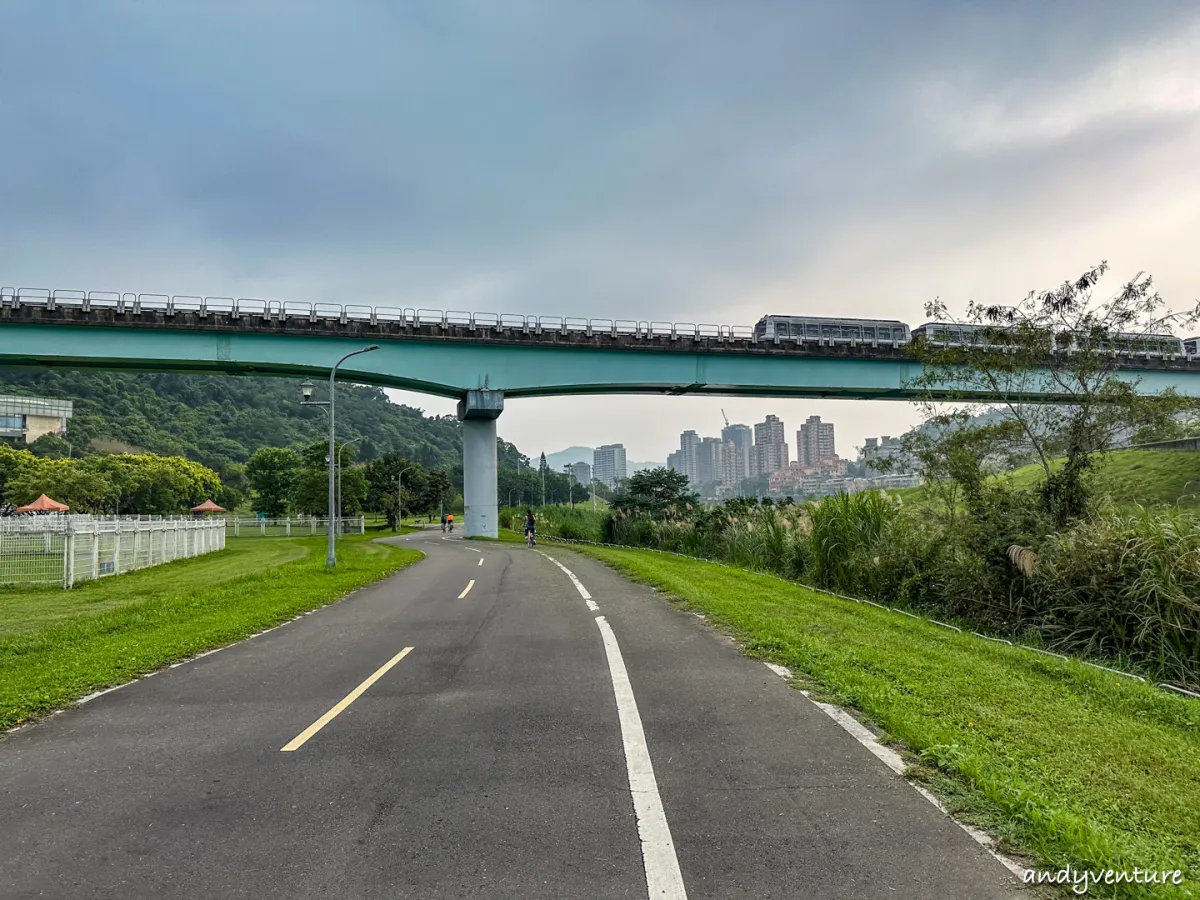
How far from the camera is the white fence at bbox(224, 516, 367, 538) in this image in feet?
199

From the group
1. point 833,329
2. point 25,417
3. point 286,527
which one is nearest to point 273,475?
point 286,527

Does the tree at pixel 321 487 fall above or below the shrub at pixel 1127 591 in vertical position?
above

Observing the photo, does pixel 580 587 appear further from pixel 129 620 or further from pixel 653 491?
pixel 653 491

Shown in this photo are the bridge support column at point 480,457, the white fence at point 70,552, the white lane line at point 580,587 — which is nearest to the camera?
the white lane line at point 580,587

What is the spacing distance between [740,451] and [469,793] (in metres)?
96.0

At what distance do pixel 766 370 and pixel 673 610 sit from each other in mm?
28943

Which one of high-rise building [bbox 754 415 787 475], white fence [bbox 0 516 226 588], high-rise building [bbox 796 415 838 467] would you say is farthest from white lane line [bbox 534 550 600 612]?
high-rise building [bbox 754 415 787 475]

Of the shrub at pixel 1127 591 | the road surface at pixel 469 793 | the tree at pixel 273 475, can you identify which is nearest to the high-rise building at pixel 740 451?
the tree at pixel 273 475

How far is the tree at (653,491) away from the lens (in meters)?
36.6

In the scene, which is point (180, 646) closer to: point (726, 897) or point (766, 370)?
point (726, 897)

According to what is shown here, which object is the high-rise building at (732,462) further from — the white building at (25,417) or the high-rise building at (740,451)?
the white building at (25,417)

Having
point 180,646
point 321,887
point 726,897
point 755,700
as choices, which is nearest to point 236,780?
point 321,887

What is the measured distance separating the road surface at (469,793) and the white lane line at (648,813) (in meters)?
0.02

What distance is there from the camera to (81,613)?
47.7 feet
